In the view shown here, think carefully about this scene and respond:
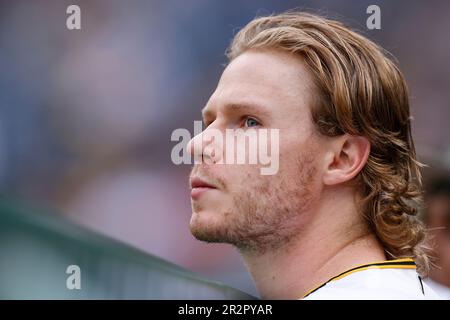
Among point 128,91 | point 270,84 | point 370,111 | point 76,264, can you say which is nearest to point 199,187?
point 270,84

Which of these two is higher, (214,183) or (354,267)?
(214,183)

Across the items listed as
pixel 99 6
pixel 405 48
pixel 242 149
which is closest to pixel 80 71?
pixel 99 6

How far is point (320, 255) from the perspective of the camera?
1830 millimetres

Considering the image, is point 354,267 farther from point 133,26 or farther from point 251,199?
point 133,26

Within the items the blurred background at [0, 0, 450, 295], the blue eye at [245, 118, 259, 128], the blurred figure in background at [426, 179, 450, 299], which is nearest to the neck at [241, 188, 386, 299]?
the blue eye at [245, 118, 259, 128]

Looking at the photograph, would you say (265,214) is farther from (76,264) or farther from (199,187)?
(76,264)

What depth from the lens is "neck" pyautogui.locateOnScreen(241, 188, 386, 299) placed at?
1824 millimetres

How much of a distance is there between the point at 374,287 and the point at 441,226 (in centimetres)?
157

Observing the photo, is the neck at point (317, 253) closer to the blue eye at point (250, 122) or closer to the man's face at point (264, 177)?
the man's face at point (264, 177)

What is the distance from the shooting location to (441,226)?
118 inches

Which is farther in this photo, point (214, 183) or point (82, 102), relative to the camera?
point (82, 102)

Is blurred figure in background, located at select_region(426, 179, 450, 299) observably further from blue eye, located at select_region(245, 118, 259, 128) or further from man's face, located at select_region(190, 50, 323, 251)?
blue eye, located at select_region(245, 118, 259, 128)

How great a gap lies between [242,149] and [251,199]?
15 centimetres

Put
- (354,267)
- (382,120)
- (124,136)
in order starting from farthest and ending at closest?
(124,136) < (382,120) < (354,267)
